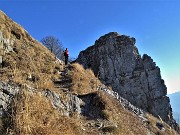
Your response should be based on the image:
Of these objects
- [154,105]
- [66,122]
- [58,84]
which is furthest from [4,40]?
[154,105]

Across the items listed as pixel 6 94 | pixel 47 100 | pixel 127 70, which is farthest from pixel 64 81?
pixel 127 70

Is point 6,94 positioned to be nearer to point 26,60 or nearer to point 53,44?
point 26,60

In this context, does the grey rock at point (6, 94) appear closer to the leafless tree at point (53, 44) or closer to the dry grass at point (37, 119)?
the dry grass at point (37, 119)

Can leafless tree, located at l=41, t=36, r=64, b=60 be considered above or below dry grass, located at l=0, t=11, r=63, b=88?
above

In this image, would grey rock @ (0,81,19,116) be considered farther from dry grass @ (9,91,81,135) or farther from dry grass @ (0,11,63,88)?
dry grass @ (0,11,63,88)

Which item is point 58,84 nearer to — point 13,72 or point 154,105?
point 13,72

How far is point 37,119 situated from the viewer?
35.0 feet

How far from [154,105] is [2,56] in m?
27.3

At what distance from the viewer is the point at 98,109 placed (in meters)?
16.3

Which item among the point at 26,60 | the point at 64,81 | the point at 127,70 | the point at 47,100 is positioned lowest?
the point at 47,100

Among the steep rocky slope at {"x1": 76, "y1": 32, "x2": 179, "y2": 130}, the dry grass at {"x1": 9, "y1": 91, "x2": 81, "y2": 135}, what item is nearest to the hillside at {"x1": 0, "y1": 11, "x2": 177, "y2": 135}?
the dry grass at {"x1": 9, "y1": 91, "x2": 81, "y2": 135}

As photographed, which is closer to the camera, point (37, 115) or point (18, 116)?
point (18, 116)

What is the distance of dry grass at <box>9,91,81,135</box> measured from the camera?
998cm

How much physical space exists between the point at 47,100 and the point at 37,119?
2.09 meters
